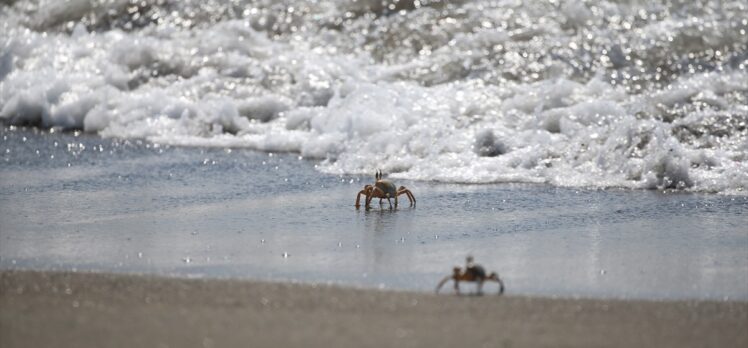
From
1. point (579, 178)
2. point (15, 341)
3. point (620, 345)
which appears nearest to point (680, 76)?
point (579, 178)

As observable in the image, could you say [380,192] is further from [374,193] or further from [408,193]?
[408,193]

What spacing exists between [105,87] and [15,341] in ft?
26.1

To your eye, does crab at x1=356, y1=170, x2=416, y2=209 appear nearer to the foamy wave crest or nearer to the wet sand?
the foamy wave crest

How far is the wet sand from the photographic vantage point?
15.7ft

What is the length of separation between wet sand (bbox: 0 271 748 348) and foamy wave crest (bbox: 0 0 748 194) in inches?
131

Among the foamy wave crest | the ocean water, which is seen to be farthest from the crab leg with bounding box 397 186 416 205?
the foamy wave crest

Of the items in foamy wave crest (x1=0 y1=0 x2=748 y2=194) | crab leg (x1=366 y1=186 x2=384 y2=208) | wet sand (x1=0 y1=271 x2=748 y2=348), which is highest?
foamy wave crest (x1=0 y1=0 x2=748 y2=194)

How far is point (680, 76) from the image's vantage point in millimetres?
11336

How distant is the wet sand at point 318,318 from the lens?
479 centimetres

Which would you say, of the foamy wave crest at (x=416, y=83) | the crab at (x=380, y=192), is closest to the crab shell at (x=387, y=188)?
the crab at (x=380, y=192)

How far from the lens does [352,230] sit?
712cm

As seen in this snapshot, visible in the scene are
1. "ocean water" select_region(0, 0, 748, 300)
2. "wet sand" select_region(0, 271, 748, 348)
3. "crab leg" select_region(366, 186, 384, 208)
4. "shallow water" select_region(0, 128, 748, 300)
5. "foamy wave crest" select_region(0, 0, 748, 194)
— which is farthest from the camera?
"foamy wave crest" select_region(0, 0, 748, 194)

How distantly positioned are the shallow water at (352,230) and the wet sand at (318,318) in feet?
0.95

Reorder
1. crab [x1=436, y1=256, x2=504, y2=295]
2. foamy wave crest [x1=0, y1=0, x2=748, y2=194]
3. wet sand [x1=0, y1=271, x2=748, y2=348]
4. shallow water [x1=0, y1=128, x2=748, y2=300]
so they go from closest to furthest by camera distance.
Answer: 1. wet sand [x1=0, y1=271, x2=748, y2=348]
2. crab [x1=436, y1=256, x2=504, y2=295]
3. shallow water [x1=0, y1=128, x2=748, y2=300]
4. foamy wave crest [x1=0, y1=0, x2=748, y2=194]
